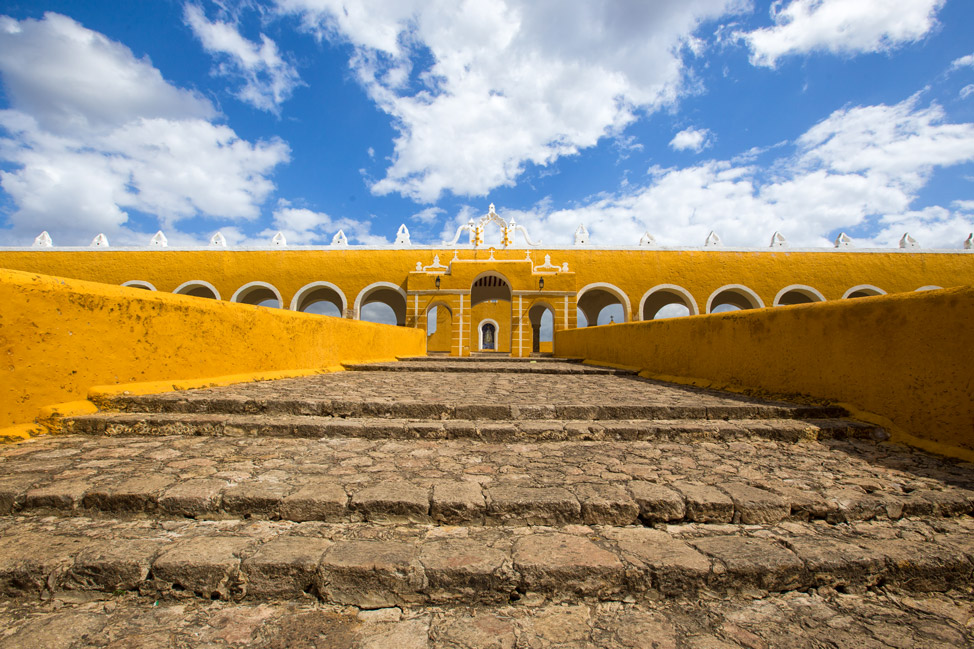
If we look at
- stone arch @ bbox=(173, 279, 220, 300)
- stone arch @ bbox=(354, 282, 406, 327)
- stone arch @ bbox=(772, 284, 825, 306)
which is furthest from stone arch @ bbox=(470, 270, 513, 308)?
stone arch @ bbox=(772, 284, 825, 306)

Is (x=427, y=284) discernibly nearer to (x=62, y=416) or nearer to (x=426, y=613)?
(x=62, y=416)

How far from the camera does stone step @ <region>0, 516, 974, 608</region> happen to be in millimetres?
1383

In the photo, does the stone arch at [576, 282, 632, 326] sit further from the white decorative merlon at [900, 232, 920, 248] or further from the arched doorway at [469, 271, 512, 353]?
the white decorative merlon at [900, 232, 920, 248]

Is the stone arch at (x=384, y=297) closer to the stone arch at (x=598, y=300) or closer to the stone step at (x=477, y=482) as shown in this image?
the stone arch at (x=598, y=300)

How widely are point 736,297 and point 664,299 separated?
2820 millimetres

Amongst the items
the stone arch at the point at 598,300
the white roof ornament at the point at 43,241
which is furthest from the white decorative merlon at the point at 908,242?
the white roof ornament at the point at 43,241

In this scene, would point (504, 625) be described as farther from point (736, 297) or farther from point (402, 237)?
point (736, 297)

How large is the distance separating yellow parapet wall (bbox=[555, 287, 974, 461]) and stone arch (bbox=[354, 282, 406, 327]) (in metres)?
13.8

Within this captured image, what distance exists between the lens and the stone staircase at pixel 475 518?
4.54ft

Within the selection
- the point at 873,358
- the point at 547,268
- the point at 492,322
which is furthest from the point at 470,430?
the point at 492,322

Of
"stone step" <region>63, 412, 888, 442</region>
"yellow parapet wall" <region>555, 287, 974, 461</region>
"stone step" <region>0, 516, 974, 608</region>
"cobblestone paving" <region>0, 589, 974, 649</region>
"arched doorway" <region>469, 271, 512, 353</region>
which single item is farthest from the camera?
"arched doorway" <region>469, 271, 512, 353</region>

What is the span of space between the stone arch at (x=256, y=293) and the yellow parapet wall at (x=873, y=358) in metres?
16.4

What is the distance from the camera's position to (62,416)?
2.72 m

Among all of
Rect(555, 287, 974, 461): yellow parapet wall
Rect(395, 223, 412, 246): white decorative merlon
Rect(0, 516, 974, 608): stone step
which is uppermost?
Rect(395, 223, 412, 246): white decorative merlon
